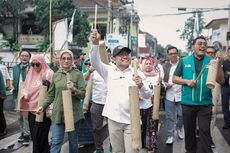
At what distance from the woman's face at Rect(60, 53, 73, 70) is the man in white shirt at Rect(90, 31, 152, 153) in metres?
0.67

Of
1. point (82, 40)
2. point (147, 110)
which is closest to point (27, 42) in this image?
point (82, 40)

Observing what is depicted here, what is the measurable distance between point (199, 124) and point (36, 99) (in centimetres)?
257

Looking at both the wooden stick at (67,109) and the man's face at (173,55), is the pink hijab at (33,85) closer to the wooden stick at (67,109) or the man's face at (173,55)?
the wooden stick at (67,109)

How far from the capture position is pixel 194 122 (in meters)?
5.27

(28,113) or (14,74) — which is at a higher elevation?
(14,74)

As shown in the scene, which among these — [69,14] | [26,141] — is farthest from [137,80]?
[69,14]

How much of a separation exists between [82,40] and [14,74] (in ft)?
78.5

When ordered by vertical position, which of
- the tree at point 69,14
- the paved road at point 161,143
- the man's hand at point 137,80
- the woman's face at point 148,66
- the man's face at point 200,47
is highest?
the tree at point 69,14

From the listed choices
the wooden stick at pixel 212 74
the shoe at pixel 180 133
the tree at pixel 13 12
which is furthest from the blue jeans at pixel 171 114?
the tree at pixel 13 12

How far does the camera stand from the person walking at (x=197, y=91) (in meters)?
5.07

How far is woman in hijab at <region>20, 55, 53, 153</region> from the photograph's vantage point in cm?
560

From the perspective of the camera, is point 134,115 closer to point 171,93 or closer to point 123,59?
point 123,59

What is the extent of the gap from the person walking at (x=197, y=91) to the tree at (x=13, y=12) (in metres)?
30.9

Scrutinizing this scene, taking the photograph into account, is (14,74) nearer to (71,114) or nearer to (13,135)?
(13,135)
